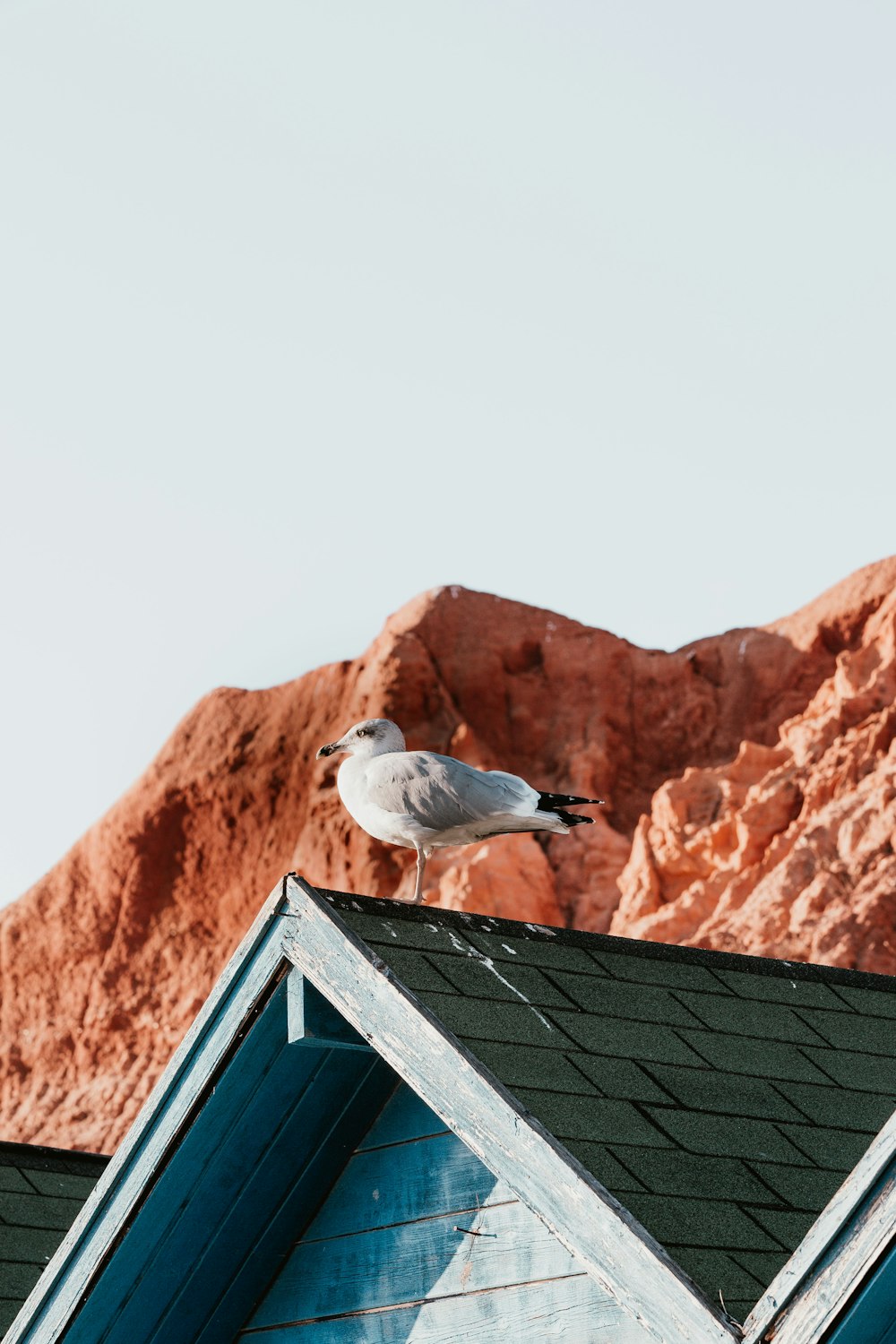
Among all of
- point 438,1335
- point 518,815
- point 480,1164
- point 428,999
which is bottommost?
point 438,1335

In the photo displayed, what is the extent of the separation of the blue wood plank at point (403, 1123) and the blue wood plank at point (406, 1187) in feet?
0.06

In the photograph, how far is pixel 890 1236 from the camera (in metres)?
2.42

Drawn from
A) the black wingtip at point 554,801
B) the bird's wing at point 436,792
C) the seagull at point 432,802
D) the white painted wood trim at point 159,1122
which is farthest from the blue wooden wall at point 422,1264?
the black wingtip at point 554,801

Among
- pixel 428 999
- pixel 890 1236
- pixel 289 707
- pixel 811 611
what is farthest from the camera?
pixel 289 707

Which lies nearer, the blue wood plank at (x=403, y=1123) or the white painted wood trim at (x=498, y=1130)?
the white painted wood trim at (x=498, y=1130)

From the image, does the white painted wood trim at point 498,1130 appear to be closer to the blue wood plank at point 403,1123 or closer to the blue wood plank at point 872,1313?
the blue wood plank at point 872,1313

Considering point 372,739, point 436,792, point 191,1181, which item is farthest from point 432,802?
point 191,1181

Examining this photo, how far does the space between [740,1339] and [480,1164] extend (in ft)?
3.83

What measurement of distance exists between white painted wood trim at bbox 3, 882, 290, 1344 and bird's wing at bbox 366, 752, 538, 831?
1.44 metres

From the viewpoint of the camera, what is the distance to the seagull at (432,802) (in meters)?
5.09

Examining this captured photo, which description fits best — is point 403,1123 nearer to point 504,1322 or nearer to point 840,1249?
point 504,1322

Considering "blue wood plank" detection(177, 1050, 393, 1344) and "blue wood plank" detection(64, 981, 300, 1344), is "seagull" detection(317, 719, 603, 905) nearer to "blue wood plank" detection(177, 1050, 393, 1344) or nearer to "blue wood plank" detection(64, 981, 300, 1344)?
"blue wood plank" detection(177, 1050, 393, 1344)

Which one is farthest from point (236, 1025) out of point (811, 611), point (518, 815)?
point (811, 611)

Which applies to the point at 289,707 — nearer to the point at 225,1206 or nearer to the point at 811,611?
the point at 811,611
